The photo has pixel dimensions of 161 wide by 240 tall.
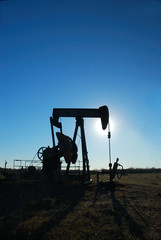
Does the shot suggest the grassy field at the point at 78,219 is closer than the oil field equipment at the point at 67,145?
Yes

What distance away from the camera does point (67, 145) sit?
10.7 metres

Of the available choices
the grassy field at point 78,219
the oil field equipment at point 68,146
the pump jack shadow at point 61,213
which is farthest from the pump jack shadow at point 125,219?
the oil field equipment at point 68,146

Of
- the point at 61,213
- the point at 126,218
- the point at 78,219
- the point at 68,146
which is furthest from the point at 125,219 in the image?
the point at 68,146

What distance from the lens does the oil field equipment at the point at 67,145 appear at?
1077 centimetres

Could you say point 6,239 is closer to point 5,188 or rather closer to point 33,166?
point 5,188

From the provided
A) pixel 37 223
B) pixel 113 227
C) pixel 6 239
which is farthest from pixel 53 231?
pixel 113 227

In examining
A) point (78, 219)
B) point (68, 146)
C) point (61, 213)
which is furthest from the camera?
point (68, 146)

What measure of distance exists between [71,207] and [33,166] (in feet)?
25.5

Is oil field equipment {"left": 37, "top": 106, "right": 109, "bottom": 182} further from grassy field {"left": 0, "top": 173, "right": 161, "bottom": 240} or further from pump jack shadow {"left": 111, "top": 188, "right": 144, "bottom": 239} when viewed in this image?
pump jack shadow {"left": 111, "top": 188, "right": 144, "bottom": 239}

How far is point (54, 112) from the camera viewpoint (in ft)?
38.5

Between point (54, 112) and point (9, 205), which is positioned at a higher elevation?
point (54, 112)

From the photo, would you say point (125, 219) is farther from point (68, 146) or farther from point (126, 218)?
point (68, 146)

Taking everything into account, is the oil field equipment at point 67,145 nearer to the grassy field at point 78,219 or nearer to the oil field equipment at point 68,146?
the oil field equipment at point 68,146

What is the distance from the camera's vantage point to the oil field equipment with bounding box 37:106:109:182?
1077cm
